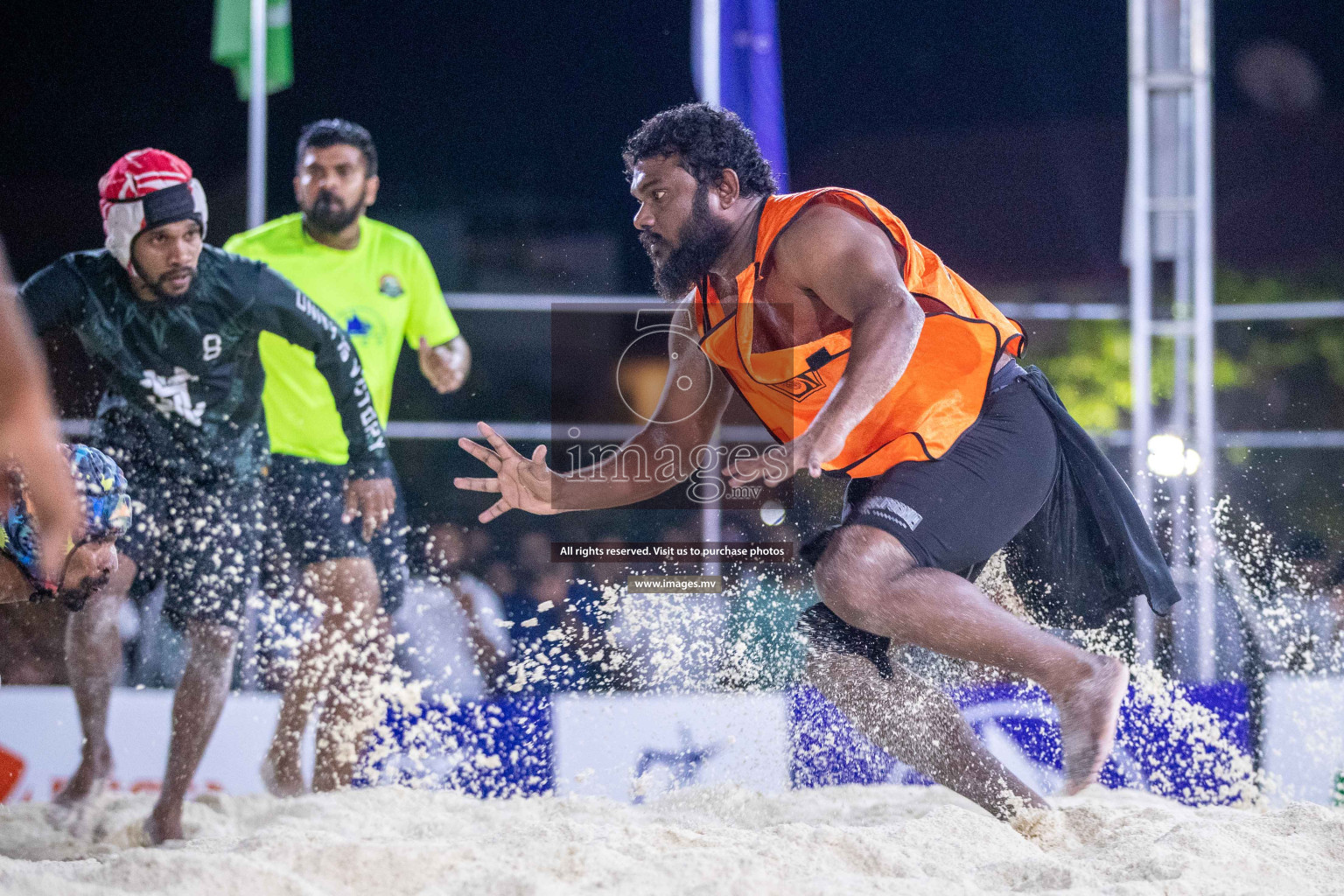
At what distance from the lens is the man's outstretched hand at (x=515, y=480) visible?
2850 millimetres

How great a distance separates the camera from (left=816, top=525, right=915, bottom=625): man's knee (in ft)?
7.75

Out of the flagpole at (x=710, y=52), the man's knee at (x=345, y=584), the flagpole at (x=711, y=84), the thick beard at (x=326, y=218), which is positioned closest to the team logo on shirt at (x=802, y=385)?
the flagpole at (x=711, y=84)

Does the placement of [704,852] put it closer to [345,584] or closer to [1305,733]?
[345,584]

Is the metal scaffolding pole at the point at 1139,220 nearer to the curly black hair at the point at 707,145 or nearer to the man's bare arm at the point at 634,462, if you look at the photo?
the curly black hair at the point at 707,145

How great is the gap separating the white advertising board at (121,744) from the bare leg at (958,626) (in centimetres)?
178

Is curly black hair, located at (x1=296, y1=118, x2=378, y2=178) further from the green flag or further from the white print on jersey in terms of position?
the white print on jersey

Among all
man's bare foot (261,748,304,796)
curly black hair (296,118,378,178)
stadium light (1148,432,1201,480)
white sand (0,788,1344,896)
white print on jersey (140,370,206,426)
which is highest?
curly black hair (296,118,378,178)

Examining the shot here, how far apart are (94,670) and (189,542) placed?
44 cm

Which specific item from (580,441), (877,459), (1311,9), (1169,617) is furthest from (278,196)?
(1311,9)

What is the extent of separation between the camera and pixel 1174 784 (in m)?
3.06

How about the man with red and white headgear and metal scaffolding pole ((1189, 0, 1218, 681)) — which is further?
metal scaffolding pole ((1189, 0, 1218, 681))

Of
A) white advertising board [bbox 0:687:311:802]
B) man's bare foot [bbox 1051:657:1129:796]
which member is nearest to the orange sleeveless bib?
man's bare foot [bbox 1051:657:1129:796]

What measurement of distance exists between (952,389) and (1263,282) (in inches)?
61.4

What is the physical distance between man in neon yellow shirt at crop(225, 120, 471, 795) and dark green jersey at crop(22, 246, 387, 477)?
0.07 m
